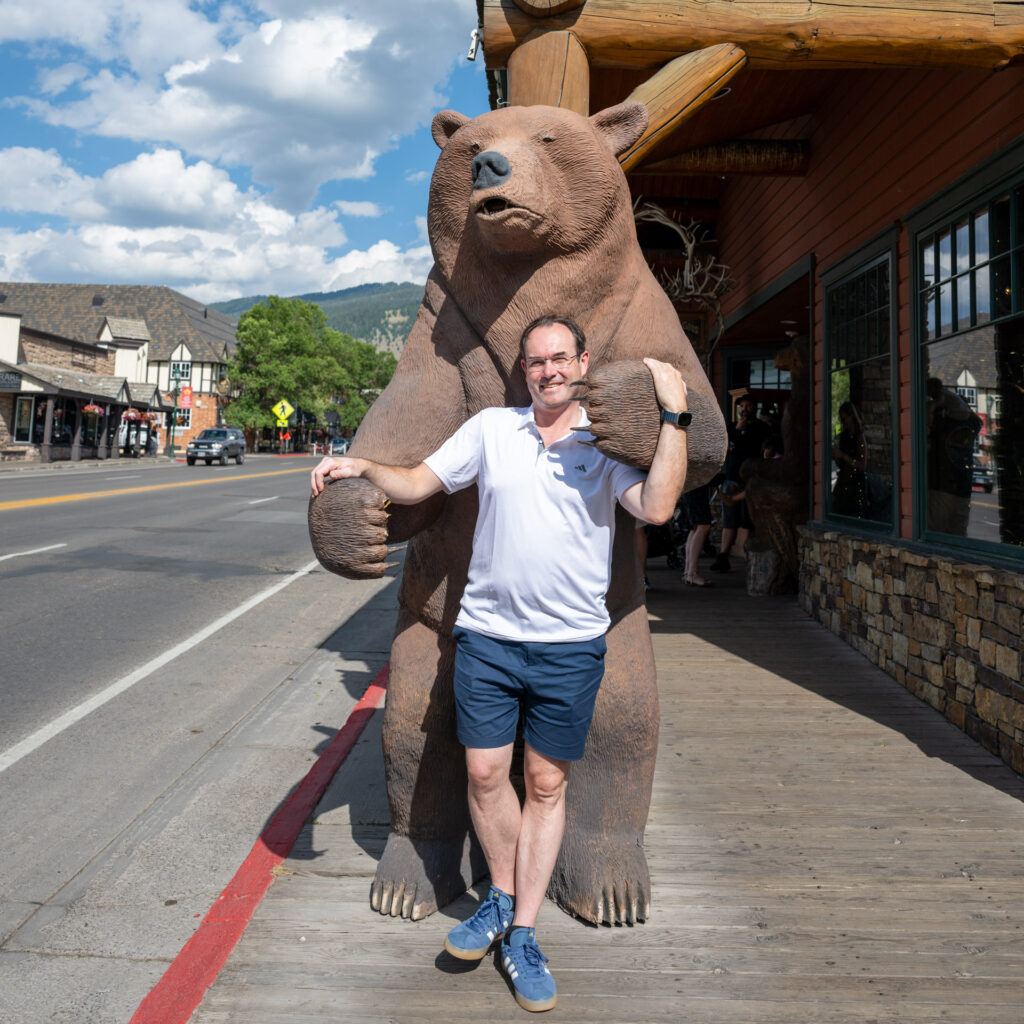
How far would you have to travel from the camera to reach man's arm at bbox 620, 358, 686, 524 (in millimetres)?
2070

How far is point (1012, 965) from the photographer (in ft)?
7.63

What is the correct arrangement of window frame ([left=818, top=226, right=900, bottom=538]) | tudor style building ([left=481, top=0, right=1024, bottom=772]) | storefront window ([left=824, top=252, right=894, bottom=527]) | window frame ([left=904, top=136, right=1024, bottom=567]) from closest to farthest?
tudor style building ([left=481, top=0, right=1024, bottom=772]), window frame ([left=904, top=136, right=1024, bottom=567]), window frame ([left=818, top=226, right=900, bottom=538]), storefront window ([left=824, top=252, right=894, bottom=527])

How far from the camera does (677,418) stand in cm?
207

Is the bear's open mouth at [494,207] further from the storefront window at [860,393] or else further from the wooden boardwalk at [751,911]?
the storefront window at [860,393]

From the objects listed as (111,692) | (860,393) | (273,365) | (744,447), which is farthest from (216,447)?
(860,393)

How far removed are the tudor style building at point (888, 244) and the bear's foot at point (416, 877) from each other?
8.75ft

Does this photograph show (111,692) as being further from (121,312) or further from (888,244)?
Result: (121,312)

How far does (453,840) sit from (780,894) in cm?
105

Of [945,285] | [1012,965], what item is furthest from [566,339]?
[945,285]

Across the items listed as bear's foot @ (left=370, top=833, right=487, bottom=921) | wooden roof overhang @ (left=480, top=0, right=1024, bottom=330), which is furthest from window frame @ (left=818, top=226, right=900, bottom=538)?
bear's foot @ (left=370, top=833, right=487, bottom=921)

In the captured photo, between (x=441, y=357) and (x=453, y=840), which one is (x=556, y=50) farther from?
(x=453, y=840)

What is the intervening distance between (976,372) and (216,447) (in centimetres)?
3393

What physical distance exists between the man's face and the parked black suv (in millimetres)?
34889

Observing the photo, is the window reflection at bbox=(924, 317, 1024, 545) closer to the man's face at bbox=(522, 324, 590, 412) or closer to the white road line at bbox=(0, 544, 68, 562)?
the man's face at bbox=(522, 324, 590, 412)
